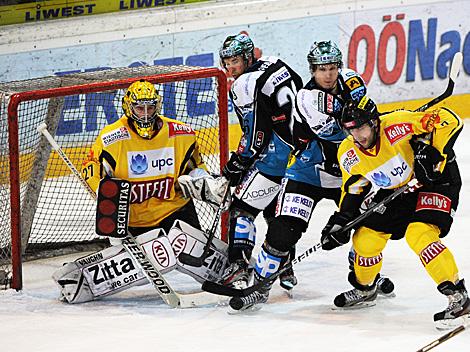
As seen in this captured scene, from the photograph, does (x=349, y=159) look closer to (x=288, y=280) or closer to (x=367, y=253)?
(x=367, y=253)

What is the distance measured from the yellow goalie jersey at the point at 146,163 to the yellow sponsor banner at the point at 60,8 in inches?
92.4

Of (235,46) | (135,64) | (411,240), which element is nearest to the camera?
(411,240)

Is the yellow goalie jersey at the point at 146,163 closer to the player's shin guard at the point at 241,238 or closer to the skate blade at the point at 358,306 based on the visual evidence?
the player's shin guard at the point at 241,238

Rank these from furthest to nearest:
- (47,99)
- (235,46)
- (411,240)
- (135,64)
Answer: (135,64), (47,99), (235,46), (411,240)

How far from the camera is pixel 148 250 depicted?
5.34 meters

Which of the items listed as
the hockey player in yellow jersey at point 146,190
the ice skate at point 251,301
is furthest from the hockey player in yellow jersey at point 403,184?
the hockey player in yellow jersey at point 146,190

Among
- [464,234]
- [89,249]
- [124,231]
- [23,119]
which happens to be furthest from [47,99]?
[464,234]

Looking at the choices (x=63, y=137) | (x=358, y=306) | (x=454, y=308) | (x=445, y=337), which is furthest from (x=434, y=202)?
(x=63, y=137)

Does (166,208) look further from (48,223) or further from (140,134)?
(48,223)

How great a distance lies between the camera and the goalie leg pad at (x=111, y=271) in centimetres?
532

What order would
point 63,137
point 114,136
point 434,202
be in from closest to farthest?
1. point 434,202
2. point 114,136
3. point 63,137

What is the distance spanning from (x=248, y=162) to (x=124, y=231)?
60cm

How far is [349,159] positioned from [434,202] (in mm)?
366

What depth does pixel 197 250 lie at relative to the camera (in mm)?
5410
